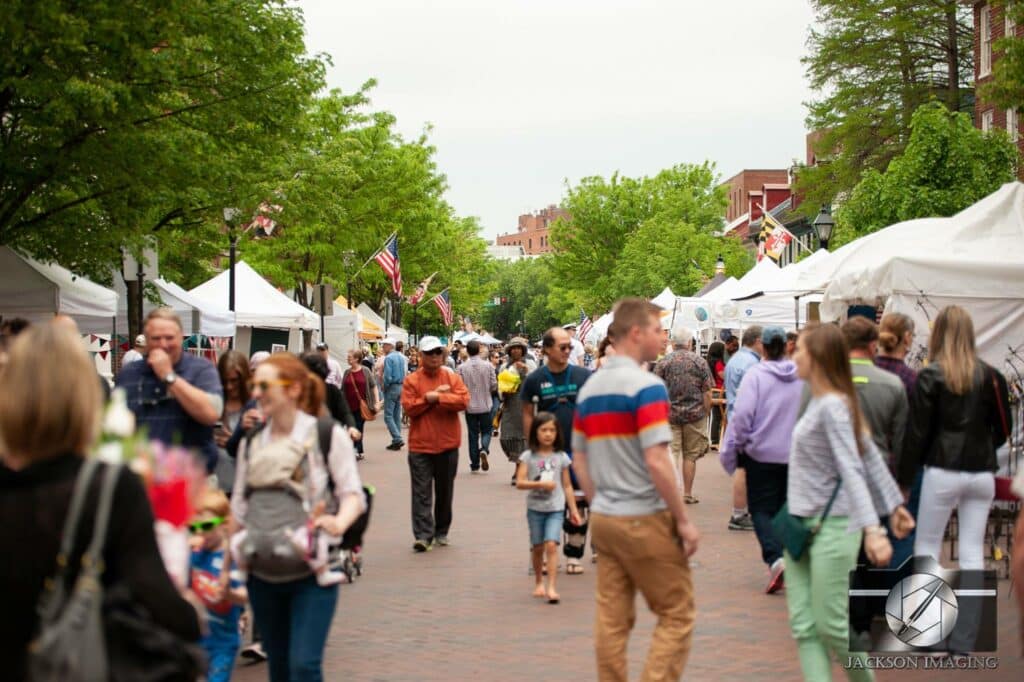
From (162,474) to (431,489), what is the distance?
879cm

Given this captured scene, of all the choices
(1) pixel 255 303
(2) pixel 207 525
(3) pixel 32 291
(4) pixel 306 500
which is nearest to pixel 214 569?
(2) pixel 207 525

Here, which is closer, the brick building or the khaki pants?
the khaki pants

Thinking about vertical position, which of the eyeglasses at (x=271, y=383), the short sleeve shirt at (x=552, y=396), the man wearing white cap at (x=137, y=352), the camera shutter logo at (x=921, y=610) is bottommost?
the camera shutter logo at (x=921, y=610)

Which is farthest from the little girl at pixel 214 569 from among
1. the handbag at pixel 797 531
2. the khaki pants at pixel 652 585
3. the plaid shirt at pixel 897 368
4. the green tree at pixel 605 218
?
the green tree at pixel 605 218

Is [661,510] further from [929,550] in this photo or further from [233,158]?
[233,158]

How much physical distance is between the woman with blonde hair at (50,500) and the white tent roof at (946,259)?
974 centimetres

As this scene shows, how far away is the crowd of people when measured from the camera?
126 inches

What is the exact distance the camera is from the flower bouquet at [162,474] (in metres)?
3.34

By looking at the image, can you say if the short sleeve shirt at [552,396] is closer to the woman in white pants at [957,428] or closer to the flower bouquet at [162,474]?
the woman in white pants at [957,428]

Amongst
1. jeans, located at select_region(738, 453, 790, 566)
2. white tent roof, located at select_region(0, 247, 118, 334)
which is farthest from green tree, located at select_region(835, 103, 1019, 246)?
jeans, located at select_region(738, 453, 790, 566)

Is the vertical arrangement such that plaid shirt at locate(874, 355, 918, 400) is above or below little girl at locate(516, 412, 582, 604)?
above

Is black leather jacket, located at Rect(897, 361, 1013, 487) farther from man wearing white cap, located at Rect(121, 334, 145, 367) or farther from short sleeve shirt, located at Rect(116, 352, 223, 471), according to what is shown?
man wearing white cap, located at Rect(121, 334, 145, 367)

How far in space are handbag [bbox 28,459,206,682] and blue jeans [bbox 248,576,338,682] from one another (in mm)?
2031

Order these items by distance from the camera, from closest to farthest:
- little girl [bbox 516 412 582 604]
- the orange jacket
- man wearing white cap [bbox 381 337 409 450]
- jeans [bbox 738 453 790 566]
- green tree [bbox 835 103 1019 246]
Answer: jeans [bbox 738 453 790 566] → little girl [bbox 516 412 582 604] → the orange jacket → green tree [bbox 835 103 1019 246] → man wearing white cap [bbox 381 337 409 450]
